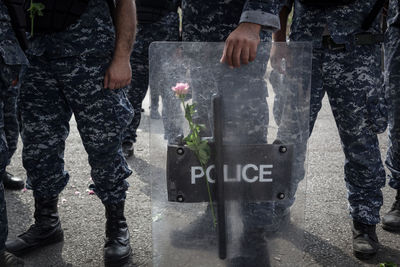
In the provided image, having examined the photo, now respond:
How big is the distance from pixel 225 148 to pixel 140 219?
3.98ft

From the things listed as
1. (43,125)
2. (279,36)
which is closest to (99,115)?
(43,125)

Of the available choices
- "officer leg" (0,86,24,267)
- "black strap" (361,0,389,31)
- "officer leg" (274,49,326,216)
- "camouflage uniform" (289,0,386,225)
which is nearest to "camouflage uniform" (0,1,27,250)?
"officer leg" (0,86,24,267)

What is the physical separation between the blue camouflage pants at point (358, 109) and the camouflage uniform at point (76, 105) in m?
1.01

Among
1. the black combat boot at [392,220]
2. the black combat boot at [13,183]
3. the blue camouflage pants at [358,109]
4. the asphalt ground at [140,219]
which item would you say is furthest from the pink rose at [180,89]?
the black combat boot at [13,183]

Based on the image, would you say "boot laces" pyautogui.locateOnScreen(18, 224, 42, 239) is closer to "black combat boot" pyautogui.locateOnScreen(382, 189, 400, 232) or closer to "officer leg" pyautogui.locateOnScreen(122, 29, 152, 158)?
"officer leg" pyautogui.locateOnScreen(122, 29, 152, 158)

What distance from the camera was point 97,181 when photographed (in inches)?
88.7

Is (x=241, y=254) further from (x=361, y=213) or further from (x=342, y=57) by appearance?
(x=342, y=57)

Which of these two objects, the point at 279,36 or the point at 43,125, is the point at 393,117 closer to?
the point at 279,36

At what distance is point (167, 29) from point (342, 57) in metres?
2.08

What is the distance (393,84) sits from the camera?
2.54m

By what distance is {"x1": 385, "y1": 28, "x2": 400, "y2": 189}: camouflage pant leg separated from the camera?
251cm

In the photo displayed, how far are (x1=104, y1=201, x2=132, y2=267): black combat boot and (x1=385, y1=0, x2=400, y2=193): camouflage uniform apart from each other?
1.62m

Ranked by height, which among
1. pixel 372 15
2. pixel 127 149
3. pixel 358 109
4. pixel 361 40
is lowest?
pixel 127 149

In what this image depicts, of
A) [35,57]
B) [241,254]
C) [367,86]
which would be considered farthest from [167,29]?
[241,254]
